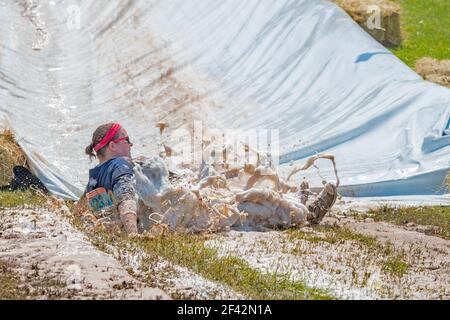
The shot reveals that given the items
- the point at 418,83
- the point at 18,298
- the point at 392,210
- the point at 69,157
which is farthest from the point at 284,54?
the point at 18,298

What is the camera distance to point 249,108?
17.2 metres

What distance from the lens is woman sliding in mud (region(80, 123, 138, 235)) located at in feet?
35.1

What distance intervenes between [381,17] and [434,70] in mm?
2164

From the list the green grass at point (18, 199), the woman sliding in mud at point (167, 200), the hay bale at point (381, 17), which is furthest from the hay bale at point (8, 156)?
the hay bale at point (381, 17)

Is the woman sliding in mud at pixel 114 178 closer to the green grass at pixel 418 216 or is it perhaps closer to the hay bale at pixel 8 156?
the hay bale at pixel 8 156

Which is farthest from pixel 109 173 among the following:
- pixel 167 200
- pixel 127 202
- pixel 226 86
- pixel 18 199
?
pixel 226 86

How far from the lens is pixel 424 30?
78.0 ft

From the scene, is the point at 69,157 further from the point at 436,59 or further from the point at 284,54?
the point at 436,59

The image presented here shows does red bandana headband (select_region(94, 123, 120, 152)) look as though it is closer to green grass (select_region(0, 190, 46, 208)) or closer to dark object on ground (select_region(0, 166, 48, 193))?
green grass (select_region(0, 190, 46, 208))

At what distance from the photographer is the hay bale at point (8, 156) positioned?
13.7 metres

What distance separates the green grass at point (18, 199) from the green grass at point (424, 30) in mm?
10276

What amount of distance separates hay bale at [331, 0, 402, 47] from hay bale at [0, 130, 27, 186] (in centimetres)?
1002

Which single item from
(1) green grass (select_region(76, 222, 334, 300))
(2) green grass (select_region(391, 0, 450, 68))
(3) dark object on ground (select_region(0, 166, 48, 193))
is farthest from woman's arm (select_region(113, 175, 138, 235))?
(2) green grass (select_region(391, 0, 450, 68))

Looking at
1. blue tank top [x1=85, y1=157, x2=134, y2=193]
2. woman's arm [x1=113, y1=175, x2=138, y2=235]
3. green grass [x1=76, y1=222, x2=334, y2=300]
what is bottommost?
green grass [x1=76, y1=222, x2=334, y2=300]
